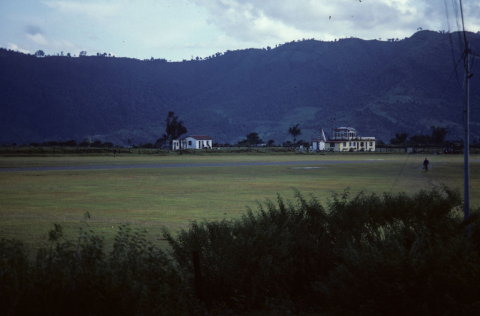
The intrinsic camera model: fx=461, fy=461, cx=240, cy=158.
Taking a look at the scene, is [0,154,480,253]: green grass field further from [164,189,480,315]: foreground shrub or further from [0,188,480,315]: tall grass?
[0,188,480,315]: tall grass

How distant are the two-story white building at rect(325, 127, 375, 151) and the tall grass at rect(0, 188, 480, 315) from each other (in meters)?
145

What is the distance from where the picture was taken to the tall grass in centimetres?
688

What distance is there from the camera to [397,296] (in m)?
9.16

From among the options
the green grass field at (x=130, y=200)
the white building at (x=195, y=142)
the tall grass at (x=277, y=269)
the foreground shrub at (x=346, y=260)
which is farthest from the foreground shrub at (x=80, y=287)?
the white building at (x=195, y=142)

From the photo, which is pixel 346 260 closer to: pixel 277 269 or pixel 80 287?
pixel 277 269

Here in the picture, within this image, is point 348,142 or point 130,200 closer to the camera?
point 130,200

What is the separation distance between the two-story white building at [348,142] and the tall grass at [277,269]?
476 feet

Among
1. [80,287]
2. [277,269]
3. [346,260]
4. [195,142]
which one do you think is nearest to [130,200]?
[277,269]

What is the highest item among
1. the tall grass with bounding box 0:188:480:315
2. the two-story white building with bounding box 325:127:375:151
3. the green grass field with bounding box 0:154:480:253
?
the two-story white building with bounding box 325:127:375:151

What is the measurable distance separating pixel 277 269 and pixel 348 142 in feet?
506

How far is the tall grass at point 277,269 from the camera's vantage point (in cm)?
688

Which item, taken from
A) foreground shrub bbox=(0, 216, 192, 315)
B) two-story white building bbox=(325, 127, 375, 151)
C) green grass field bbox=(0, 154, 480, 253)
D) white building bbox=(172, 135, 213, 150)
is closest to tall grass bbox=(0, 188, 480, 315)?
foreground shrub bbox=(0, 216, 192, 315)

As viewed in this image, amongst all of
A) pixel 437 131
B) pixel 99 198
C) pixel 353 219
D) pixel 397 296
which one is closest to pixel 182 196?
pixel 99 198

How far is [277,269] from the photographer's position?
11047mm
